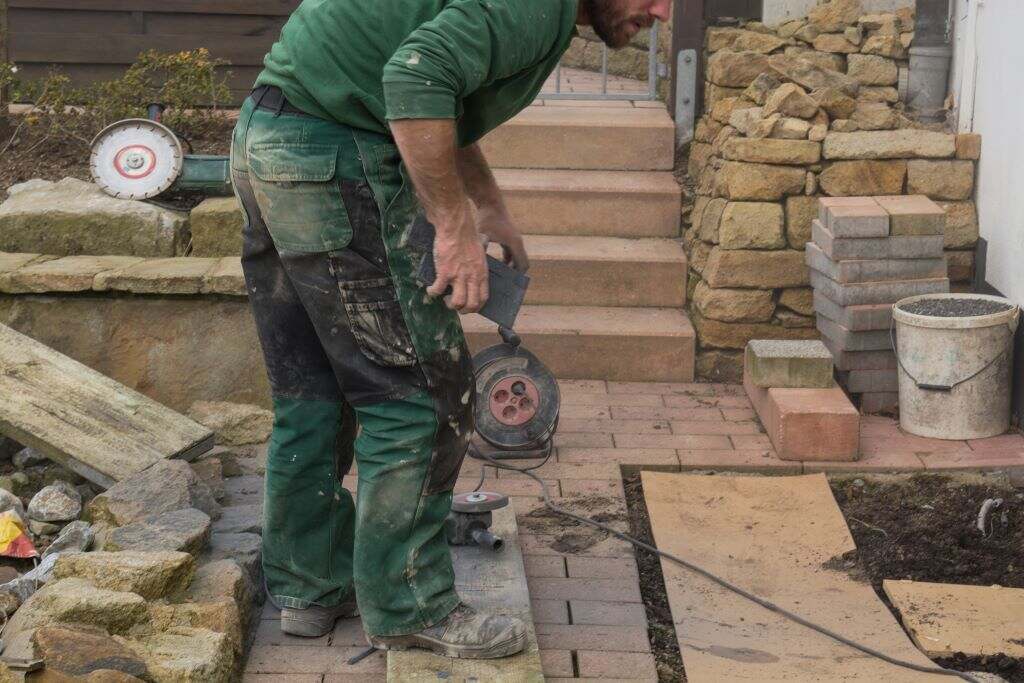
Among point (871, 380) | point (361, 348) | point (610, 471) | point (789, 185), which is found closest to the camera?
point (361, 348)

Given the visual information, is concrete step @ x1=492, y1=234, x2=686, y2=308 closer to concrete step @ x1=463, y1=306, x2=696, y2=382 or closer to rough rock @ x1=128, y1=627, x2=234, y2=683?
concrete step @ x1=463, y1=306, x2=696, y2=382

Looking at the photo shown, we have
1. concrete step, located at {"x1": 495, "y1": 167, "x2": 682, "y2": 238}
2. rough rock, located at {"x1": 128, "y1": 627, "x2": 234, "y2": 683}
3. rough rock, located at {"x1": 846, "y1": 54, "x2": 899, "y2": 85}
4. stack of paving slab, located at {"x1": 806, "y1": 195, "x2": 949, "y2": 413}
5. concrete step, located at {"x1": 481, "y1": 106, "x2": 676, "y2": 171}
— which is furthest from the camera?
concrete step, located at {"x1": 481, "y1": 106, "x2": 676, "y2": 171}

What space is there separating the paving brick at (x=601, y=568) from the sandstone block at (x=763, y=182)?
7.98 ft

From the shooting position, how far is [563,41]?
3201mm

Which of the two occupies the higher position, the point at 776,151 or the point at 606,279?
the point at 776,151

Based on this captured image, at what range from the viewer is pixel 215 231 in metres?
6.01

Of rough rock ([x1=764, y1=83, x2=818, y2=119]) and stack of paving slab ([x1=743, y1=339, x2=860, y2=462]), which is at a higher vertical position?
rough rock ([x1=764, y1=83, x2=818, y2=119])

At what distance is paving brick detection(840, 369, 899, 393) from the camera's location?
590 centimetres

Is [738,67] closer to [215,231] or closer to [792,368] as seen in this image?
[792,368]

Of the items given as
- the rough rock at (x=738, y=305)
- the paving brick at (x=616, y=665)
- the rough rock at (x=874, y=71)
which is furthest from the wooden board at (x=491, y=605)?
the rough rock at (x=874, y=71)

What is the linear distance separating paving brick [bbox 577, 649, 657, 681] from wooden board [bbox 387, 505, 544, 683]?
0.49ft

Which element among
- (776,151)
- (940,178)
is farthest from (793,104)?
(940,178)

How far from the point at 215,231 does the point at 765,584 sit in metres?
2.90

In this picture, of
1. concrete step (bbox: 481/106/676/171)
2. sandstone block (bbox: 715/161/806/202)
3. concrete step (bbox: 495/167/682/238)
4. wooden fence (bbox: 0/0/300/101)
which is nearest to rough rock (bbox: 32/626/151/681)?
sandstone block (bbox: 715/161/806/202)
